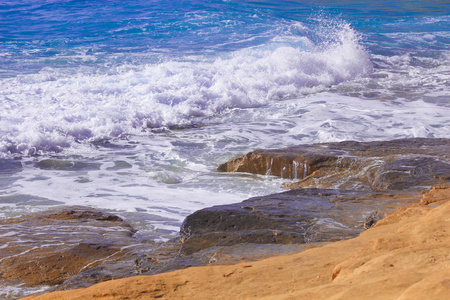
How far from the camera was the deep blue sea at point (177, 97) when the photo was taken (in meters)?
5.79

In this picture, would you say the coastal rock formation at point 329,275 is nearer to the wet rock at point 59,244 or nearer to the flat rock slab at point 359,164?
the wet rock at point 59,244

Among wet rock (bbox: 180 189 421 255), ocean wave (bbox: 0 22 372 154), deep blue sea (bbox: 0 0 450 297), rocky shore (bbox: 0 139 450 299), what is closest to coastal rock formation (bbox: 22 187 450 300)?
rocky shore (bbox: 0 139 450 299)

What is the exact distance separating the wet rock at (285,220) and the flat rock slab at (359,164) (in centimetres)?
56

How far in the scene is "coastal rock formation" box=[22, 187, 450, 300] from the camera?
5.02ft

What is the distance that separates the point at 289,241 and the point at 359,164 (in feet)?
8.17

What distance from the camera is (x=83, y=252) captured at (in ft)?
11.3

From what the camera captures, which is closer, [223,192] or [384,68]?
[223,192]

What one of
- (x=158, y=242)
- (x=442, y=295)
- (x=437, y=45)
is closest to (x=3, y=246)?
(x=158, y=242)

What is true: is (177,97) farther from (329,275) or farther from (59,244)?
(329,275)

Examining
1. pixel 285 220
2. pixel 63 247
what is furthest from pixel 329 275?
pixel 63 247

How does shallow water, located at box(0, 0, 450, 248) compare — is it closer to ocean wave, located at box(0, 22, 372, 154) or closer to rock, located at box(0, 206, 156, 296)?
ocean wave, located at box(0, 22, 372, 154)

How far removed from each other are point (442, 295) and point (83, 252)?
2750 millimetres

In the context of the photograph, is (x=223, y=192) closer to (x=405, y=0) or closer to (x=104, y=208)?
(x=104, y=208)

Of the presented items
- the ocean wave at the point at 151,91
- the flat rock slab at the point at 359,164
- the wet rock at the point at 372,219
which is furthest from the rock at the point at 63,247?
the ocean wave at the point at 151,91
